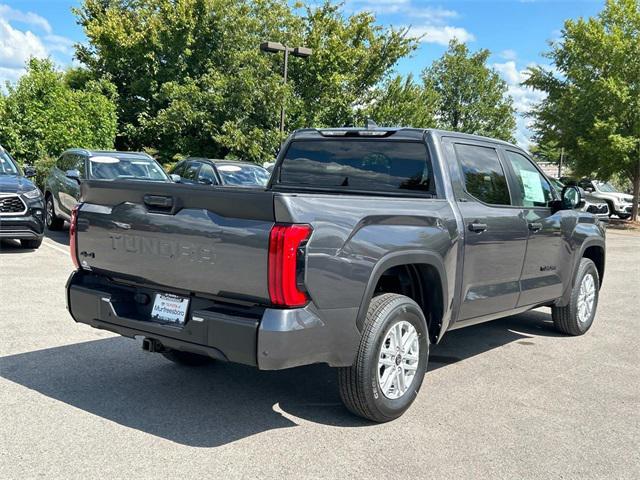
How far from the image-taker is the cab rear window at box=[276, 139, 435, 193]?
16.4 ft

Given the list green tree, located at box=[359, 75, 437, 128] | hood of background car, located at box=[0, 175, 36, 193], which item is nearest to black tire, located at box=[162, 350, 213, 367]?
hood of background car, located at box=[0, 175, 36, 193]

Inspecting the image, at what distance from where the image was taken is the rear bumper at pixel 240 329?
352 cm

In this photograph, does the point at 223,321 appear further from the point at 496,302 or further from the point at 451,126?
the point at 451,126

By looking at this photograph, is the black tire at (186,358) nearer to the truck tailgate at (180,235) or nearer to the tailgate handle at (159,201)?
the truck tailgate at (180,235)

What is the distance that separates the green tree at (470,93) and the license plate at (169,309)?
52.9 metres

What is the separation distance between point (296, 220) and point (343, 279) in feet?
1.63

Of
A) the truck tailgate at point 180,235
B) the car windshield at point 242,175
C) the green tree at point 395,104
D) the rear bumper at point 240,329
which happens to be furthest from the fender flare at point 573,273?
the green tree at point 395,104

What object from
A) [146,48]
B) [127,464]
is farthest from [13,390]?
[146,48]

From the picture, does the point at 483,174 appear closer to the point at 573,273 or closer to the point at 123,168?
the point at 573,273

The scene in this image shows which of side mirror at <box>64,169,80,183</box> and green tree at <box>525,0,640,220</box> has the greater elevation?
green tree at <box>525,0,640,220</box>

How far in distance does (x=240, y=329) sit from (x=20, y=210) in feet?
26.7

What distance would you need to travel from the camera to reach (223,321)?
144 inches

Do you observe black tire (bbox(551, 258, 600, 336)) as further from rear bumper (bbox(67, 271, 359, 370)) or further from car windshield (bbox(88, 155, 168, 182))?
car windshield (bbox(88, 155, 168, 182))

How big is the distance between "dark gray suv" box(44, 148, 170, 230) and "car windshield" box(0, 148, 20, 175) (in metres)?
0.88
